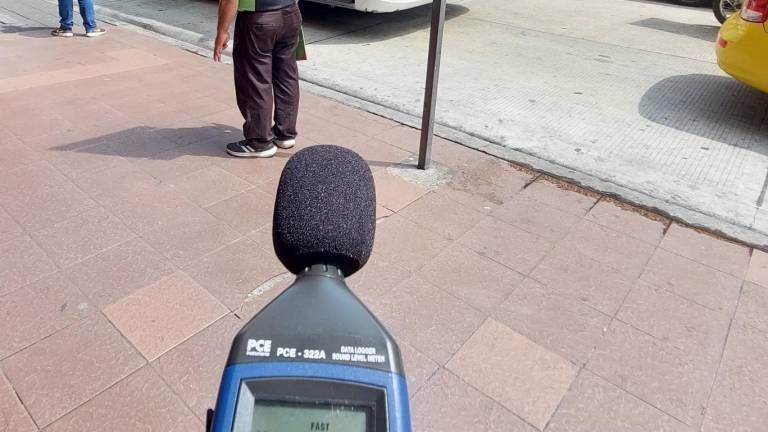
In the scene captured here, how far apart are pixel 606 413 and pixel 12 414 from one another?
227 cm

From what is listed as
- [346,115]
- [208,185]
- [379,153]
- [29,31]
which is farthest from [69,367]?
[29,31]

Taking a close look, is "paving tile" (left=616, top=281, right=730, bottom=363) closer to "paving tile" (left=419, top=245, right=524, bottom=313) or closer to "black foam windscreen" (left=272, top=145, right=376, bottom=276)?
"paving tile" (left=419, top=245, right=524, bottom=313)

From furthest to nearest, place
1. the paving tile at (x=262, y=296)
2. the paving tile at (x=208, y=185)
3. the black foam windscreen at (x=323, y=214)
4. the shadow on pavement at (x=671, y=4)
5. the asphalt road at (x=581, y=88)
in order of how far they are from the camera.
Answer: the shadow on pavement at (x=671, y=4), the asphalt road at (x=581, y=88), the paving tile at (x=208, y=185), the paving tile at (x=262, y=296), the black foam windscreen at (x=323, y=214)

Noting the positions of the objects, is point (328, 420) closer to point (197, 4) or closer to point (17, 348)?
point (17, 348)

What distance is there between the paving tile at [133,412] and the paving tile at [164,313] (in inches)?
6.9

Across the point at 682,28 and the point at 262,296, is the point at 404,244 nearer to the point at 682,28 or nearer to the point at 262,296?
the point at 262,296

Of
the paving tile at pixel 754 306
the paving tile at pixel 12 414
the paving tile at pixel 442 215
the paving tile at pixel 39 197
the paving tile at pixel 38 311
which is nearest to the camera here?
the paving tile at pixel 12 414

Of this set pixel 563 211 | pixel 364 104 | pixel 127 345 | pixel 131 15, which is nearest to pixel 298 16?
pixel 364 104

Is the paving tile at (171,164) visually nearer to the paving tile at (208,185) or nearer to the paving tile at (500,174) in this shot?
the paving tile at (208,185)

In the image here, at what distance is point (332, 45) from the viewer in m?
7.06

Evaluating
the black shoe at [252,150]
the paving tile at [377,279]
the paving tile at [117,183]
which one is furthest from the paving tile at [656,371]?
the paving tile at [117,183]

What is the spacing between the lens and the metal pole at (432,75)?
3.43m

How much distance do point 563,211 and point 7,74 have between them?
5574 mm

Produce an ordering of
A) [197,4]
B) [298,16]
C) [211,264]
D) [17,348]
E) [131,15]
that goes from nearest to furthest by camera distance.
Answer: [17,348], [211,264], [298,16], [131,15], [197,4]
